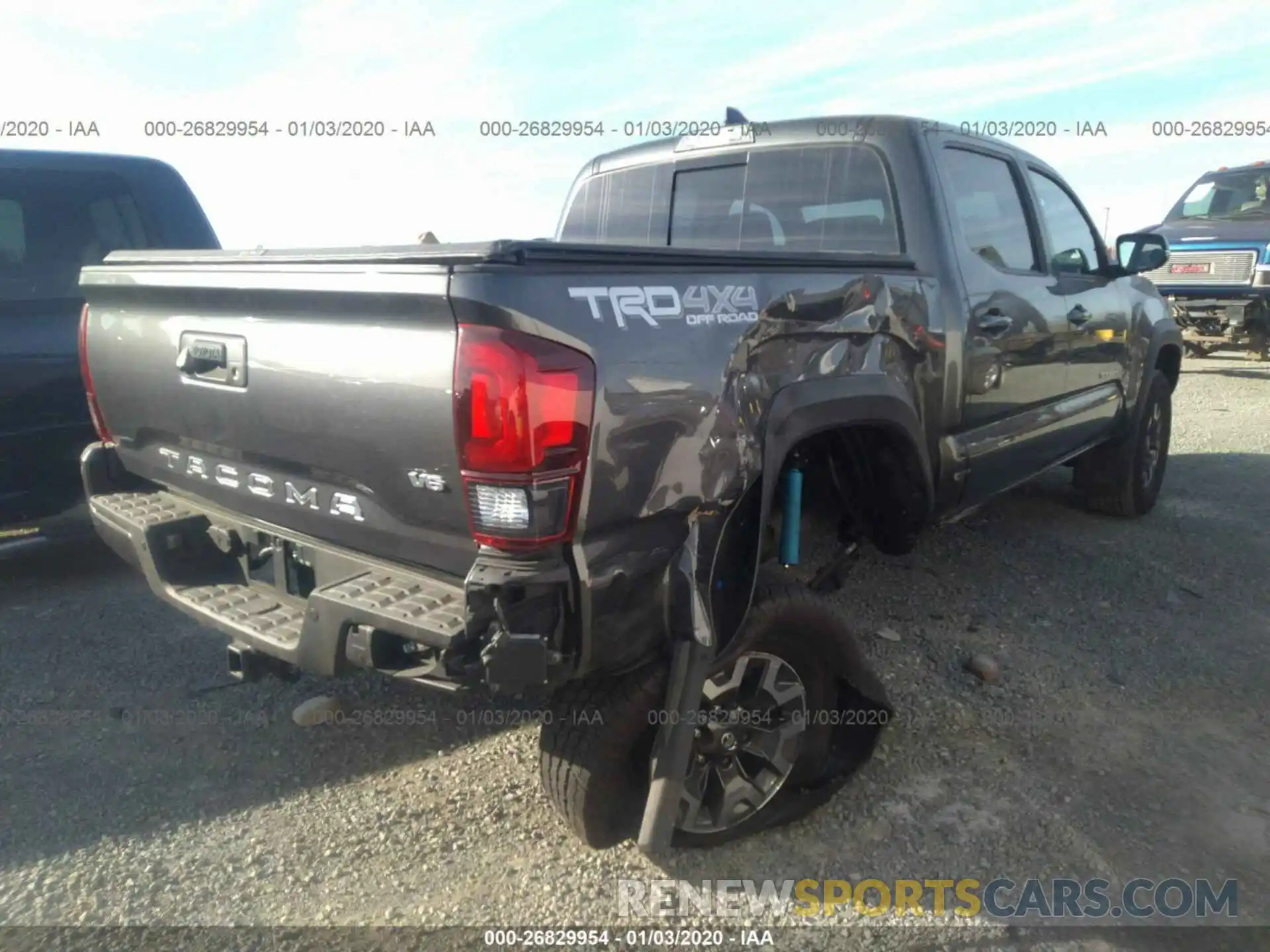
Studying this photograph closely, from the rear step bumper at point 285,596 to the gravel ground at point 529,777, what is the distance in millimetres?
636

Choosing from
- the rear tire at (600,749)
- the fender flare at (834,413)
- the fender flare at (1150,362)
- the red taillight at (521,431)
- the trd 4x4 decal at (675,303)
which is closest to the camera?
the red taillight at (521,431)

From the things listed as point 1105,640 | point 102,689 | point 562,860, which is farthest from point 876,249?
point 102,689

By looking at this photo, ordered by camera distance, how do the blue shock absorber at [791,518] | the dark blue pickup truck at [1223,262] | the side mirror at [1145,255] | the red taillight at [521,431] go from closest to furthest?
the red taillight at [521,431], the blue shock absorber at [791,518], the side mirror at [1145,255], the dark blue pickup truck at [1223,262]

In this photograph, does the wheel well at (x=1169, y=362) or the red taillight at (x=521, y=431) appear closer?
the red taillight at (x=521, y=431)

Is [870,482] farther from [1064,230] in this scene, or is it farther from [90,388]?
[90,388]

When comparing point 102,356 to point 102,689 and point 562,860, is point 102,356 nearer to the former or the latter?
point 102,689

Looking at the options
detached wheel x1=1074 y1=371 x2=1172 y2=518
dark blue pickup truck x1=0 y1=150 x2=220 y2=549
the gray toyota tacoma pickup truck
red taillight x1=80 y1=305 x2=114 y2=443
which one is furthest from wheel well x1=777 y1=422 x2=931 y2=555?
dark blue pickup truck x1=0 y1=150 x2=220 y2=549

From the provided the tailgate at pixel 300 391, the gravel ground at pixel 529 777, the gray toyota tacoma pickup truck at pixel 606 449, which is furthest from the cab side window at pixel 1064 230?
the tailgate at pixel 300 391

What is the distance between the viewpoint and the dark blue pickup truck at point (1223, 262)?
37.3 ft

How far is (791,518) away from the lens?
275 centimetres

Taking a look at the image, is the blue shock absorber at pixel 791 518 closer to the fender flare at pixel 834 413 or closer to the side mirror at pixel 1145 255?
the fender flare at pixel 834 413

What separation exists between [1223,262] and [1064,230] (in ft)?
28.1

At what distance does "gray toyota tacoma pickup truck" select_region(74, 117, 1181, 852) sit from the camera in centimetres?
202

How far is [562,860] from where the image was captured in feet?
8.76
